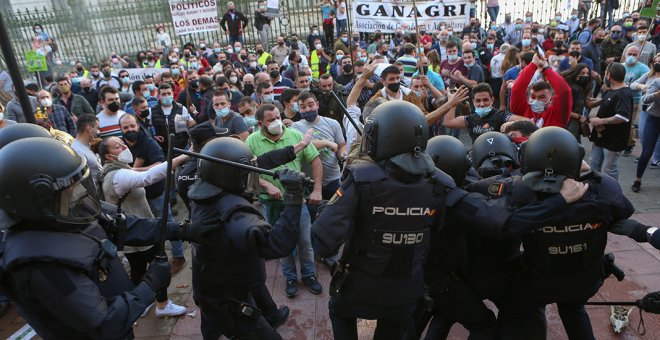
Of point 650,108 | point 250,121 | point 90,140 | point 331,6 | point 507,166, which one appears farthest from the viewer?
point 331,6

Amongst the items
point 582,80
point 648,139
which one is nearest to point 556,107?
point 582,80

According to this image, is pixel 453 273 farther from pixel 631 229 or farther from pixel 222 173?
pixel 222 173

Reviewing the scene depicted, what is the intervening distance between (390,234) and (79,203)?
169 centimetres

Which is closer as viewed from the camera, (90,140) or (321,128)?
(90,140)

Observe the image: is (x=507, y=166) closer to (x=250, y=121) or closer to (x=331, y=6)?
(x=250, y=121)

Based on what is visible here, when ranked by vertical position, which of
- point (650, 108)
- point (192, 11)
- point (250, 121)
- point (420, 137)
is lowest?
point (650, 108)

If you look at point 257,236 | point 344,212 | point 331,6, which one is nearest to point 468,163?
point 344,212

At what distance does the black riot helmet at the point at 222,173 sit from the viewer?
2.72 meters

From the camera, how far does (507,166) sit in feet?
10.9

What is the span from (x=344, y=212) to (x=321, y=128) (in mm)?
2597

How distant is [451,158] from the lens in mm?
2988

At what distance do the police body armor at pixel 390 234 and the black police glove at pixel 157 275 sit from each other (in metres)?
1.08

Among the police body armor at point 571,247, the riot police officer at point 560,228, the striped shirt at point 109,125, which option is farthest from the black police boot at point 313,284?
the striped shirt at point 109,125

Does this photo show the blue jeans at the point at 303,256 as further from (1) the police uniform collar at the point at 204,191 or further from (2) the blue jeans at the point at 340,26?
(2) the blue jeans at the point at 340,26
